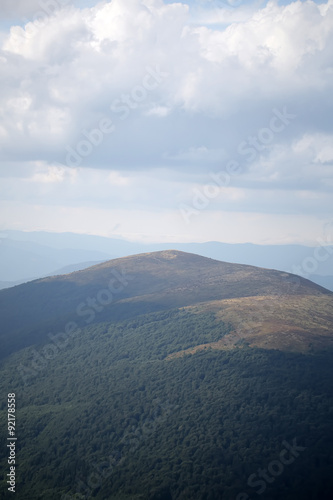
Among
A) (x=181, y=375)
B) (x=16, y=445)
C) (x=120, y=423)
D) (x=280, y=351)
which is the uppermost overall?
(x=280, y=351)

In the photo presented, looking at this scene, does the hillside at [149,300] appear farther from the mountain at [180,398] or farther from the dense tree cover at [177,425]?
the dense tree cover at [177,425]

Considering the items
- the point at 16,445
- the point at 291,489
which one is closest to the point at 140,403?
the point at 16,445

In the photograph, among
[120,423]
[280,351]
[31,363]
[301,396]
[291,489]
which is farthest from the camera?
[31,363]

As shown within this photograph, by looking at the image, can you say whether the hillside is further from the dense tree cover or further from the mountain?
the dense tree cover

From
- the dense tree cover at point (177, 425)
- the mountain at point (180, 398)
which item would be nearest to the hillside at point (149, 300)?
the mountain at point (180, 398)

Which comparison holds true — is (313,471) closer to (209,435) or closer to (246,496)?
(246,496)

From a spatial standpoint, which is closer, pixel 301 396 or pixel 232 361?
pixel 301 396

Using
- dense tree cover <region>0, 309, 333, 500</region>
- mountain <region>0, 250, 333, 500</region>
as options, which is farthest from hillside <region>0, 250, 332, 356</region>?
dense tree cover <region>0, 309, 333, 500</region>
